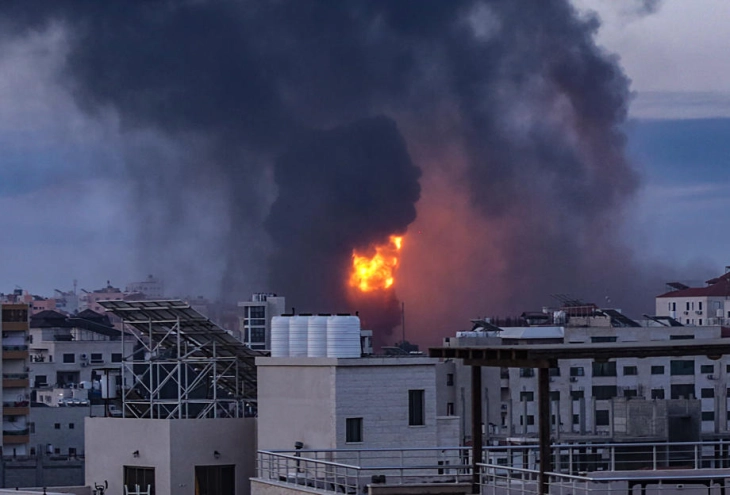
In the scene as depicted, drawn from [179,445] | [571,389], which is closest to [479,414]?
[179,445]

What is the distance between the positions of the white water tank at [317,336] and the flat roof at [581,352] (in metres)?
15.3

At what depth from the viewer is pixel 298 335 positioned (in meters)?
43.2

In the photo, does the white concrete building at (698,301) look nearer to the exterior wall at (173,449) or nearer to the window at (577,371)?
the window at (577,371)

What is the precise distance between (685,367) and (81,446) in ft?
153

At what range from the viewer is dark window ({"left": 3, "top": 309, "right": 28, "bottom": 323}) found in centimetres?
10469

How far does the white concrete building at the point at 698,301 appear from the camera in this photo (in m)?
172

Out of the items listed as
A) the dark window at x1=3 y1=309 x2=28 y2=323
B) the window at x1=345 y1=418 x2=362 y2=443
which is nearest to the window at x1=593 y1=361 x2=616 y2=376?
the dark window at x1=3 y1=309 x2=28 y2=323

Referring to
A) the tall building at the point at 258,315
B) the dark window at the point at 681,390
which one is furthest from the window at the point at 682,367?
the tall building at the point at 258,315

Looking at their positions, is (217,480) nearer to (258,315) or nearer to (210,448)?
(210,448)

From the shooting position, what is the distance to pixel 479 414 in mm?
27344

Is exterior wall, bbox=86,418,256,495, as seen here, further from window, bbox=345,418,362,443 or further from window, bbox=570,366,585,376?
window, bbox=570,366,585,376

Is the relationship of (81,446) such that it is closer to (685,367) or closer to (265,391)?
(685,367)

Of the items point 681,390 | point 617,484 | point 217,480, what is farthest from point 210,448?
point 681,390

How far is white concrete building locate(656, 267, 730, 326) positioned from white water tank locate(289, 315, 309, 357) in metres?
128
